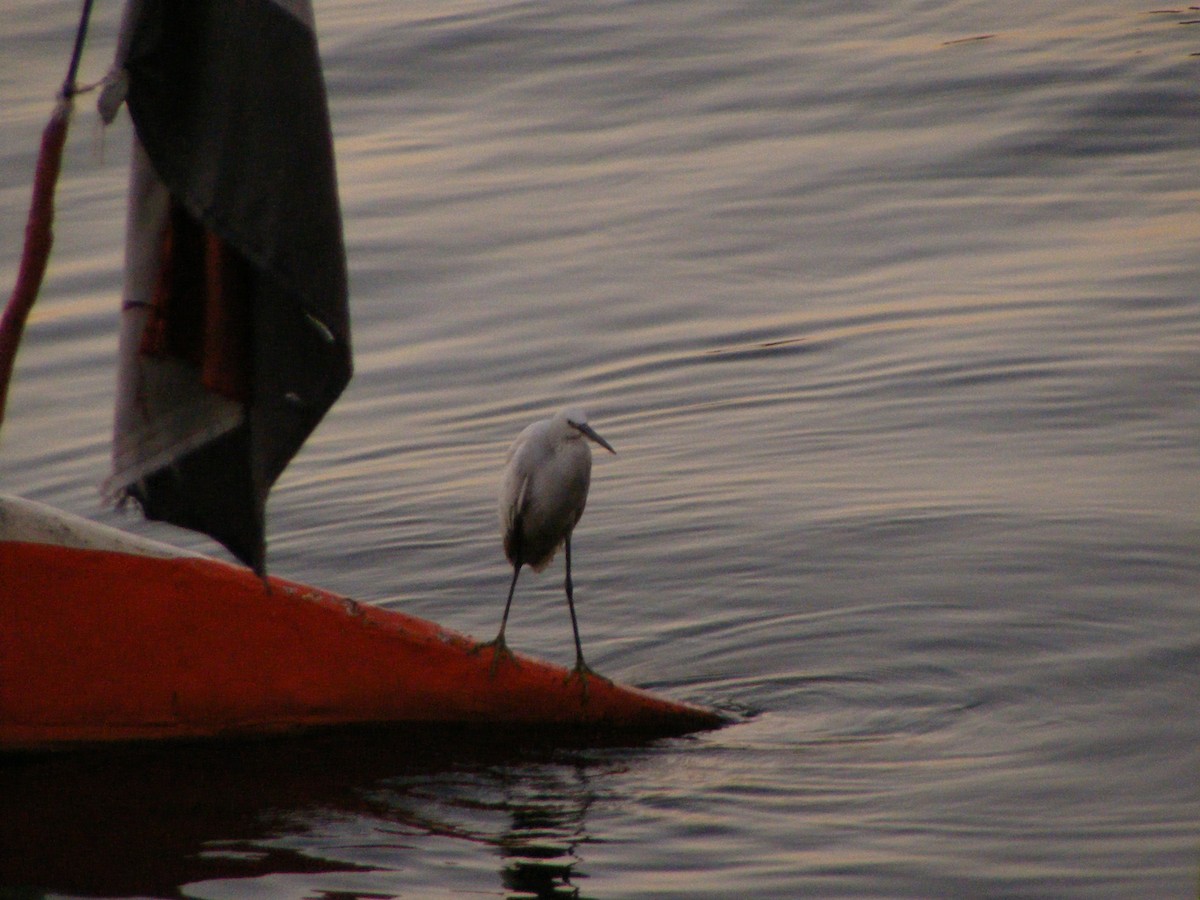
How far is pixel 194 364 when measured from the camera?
3986 mm

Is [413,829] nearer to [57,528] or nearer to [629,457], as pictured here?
[57,528]

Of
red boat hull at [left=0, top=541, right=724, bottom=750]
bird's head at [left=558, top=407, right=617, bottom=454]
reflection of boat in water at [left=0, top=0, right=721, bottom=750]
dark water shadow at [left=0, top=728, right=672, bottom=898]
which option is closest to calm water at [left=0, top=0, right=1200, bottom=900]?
dark water shadow at [left=0, top=728, right=672, bottom=898]

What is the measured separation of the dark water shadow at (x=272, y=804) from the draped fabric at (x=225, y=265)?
123 cm

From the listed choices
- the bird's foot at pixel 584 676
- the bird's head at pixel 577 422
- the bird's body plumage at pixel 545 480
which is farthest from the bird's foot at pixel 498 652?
the bird's head at pixel 577 422

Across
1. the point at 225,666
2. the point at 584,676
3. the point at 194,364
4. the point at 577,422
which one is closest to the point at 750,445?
the point at 577,422

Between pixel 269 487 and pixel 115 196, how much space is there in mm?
8697

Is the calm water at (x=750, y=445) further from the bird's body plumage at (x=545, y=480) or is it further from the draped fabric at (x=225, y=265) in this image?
the bird's body plumage at (x=545, y=480)

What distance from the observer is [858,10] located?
1530 cm

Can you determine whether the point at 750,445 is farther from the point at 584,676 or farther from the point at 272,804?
the point at 272,804

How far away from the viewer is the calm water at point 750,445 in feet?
16.5

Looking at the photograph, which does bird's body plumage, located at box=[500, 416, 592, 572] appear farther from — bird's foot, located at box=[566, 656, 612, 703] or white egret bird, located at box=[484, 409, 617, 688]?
bird's foot, located at box=[566, 656, 612, 703]

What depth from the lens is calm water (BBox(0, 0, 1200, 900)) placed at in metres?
5.02

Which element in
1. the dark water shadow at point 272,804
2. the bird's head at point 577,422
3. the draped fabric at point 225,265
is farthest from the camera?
the bird's head at point 577,422

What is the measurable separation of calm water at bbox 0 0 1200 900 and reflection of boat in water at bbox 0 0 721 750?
10.2 inches
